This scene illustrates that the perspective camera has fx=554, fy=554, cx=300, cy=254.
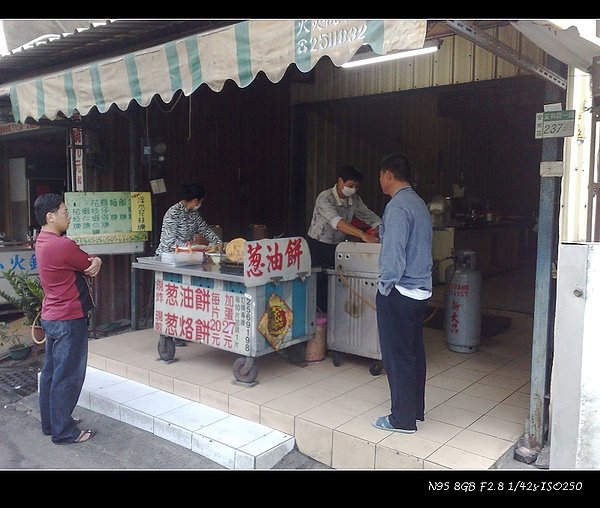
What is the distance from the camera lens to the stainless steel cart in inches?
192

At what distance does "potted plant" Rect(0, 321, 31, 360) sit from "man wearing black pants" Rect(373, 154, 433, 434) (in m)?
4.52

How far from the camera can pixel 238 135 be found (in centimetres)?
806

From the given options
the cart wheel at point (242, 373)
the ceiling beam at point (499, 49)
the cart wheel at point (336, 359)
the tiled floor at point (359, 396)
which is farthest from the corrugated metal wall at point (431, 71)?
the cart wheel at point (242, 373)

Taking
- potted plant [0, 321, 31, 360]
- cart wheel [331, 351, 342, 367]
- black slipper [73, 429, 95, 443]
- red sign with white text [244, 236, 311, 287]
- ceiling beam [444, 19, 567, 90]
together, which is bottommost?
black slipper [73, 429, 95, 443]

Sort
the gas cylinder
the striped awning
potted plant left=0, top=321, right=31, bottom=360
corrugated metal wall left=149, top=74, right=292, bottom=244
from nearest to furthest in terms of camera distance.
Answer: the striped awning < the gas cylinder < potted plant left=0, top=321, right=31, bottom=360 < corrugated metal wall left=149, top=74, right=292, bottom=244

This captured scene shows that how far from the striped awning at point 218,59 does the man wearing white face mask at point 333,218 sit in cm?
195

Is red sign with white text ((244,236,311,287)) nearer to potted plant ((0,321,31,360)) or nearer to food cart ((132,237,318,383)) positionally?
food cart ((132,237,318,383))

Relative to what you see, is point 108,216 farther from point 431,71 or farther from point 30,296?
point 431,71

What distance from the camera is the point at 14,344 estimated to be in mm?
6441

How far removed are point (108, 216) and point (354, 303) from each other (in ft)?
10.2

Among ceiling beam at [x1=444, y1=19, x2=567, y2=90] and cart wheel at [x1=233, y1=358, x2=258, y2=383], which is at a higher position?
ceiling beam at [x1=444, y1=19, x2=567, y2=90]

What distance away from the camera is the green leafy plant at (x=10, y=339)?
6418mm

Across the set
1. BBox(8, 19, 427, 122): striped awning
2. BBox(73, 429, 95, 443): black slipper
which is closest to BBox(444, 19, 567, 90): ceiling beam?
BBox(8, 19, 427, 122): striped awning

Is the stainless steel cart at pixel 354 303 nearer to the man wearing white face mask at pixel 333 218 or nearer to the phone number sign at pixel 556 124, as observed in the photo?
the man wearing white face mask at pixel 333 218
